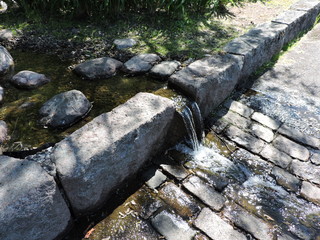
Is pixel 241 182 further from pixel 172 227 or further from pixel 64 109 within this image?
pixel 64 109

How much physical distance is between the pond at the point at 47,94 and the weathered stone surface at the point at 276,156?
1.26 m

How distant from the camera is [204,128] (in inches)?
110

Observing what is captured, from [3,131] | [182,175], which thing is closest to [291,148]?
[182,175]

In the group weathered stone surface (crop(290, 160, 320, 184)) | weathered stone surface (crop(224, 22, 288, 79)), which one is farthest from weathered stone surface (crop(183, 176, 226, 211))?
weathered stone surface (crop(224, 22, 288, 79))

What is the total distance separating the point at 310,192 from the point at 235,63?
1.50 meters

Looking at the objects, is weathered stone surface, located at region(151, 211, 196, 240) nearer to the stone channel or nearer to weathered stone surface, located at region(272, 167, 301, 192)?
the stone channel

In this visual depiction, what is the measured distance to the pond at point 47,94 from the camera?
2.22 meters

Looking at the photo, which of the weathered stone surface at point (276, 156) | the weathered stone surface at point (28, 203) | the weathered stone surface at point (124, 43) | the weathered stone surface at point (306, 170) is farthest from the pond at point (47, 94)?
the weathered stone surface at point (306, 170)

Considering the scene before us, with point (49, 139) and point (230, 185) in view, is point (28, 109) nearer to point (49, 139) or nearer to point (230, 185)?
point (49, 139)

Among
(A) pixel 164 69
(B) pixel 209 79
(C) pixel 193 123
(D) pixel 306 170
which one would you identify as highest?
(B) pixel 209 79

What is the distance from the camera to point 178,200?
2057 millimetres

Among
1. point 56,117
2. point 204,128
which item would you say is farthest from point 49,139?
point 204,128

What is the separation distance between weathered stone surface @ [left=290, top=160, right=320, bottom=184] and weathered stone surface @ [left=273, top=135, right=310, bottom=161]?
0.07m

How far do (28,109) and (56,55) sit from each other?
1163 millimetres
